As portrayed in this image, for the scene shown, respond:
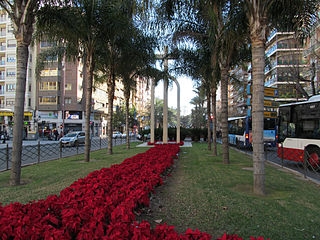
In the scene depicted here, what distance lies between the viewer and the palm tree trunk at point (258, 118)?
17.4ft

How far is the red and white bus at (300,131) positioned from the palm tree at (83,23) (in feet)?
30.6

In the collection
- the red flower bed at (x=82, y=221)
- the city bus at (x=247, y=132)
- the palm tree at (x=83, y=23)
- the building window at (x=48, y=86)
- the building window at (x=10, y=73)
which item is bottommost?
the red flower bed at (x=82, y=221)

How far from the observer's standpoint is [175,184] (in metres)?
6.48

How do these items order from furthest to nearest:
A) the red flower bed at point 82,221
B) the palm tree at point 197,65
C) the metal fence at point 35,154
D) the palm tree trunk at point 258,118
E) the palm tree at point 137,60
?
the palm tree at point 137,60, the palm tree at point 197,65, the metal fence at point 35,154, the palm tree trunk at point 258,118, the red flower bed at point 82,221

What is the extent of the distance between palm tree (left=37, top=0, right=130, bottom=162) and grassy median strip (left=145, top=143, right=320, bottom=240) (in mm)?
7138

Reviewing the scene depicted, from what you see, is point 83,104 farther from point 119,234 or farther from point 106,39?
point 119,234

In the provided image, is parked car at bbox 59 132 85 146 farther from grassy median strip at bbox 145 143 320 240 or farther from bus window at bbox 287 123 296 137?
grassy median strip at bbox 145 143 320 240

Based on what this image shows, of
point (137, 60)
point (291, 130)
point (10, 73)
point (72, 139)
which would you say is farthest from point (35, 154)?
point (10, 73)

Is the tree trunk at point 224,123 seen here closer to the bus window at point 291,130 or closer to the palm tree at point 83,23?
the bus window at point 291,130

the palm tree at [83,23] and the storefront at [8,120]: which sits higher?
the palm tree at [83,23]

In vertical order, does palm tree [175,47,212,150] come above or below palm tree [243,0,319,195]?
above

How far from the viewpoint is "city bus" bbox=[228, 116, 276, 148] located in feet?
64.5

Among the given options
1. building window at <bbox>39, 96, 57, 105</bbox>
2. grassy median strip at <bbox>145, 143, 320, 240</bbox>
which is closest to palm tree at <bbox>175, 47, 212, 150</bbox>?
grassy median strip at <bbox>145, 143, 320, 240</bbox>

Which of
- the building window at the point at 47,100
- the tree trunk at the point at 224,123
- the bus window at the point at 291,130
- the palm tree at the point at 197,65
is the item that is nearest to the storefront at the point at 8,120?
the building window at the point at 47,100
